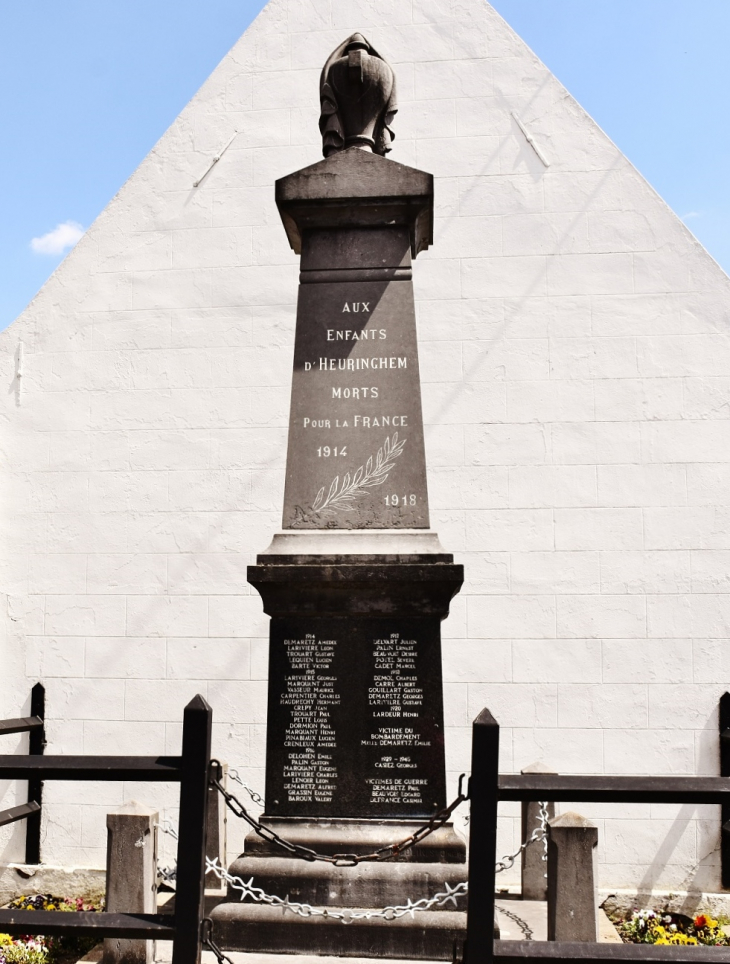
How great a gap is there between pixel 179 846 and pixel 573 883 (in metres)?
2.15

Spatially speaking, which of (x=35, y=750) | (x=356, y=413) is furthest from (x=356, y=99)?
(x=35, y=750)

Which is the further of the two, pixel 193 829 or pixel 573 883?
pixel 573 883

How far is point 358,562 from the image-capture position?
13.4 feet

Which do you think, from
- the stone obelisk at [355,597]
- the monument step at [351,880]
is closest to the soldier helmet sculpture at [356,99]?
the stone obelisk at [355,597]

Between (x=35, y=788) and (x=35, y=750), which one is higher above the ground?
(x=35, y=750)

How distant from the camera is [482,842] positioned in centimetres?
265

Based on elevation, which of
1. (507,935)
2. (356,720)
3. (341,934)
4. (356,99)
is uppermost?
(356,99)

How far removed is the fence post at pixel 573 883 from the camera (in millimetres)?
4156

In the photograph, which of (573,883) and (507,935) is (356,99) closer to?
(573,883)

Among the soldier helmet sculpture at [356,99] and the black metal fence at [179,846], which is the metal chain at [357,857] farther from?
the soldier helmet sculpture at [356,99]

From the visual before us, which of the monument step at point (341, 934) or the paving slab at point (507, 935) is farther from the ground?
the monument step at point (341, 934)

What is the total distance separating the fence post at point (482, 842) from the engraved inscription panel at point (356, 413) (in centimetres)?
166

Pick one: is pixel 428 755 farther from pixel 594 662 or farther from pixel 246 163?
pixel 246 163

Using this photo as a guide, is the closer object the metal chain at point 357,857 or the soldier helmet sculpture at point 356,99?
the metal chain at point 357,857
